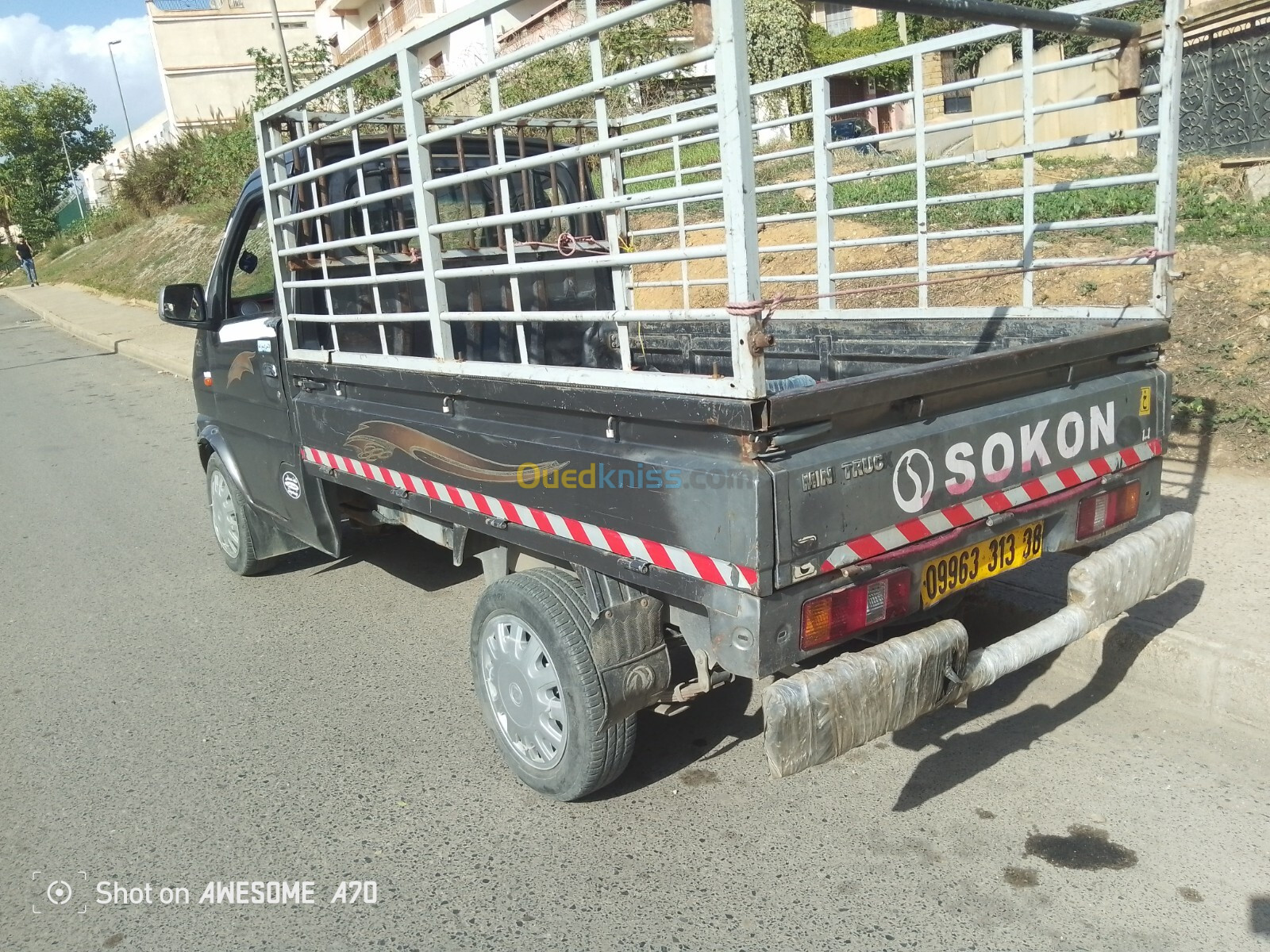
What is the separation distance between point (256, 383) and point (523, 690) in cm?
237

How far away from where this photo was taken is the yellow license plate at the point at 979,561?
2939mm

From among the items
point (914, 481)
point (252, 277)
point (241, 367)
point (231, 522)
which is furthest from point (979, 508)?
point (231, 522)

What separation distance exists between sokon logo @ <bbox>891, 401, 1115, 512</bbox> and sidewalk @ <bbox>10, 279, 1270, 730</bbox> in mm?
948

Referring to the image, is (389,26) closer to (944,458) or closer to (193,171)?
(193,171)

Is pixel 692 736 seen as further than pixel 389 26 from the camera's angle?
No

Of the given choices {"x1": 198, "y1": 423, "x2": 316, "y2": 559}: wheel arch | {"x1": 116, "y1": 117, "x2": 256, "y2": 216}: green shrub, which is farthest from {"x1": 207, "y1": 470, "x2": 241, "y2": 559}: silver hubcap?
{"x1": 116, "y1": 117, "x2": 256, "y2": 216}: green shrub

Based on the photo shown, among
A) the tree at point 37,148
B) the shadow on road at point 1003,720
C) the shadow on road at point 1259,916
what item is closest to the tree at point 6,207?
the tree at point 37,148

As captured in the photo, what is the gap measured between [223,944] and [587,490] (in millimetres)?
1620

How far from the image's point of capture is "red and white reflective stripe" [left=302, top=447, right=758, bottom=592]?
2548 millimetres

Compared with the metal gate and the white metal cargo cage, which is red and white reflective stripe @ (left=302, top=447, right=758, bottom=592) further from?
the metal gate

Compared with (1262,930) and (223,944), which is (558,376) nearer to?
(223,944)

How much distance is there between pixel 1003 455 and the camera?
2.98 m

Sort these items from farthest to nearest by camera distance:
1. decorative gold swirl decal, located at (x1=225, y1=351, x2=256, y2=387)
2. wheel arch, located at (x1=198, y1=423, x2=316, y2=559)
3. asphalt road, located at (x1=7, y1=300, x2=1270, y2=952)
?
1. wheel arch, located at (x1=198, y1=423, x2=316, y2=559)
2. decorative gold swirl decal, located at (x1=225, y1=351, x2=256, y2=387)
3. asphalt road, located at (x1=7, y1=300, x2=1270, y2=952)

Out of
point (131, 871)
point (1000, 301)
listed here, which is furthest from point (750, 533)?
point (1000, 301)
